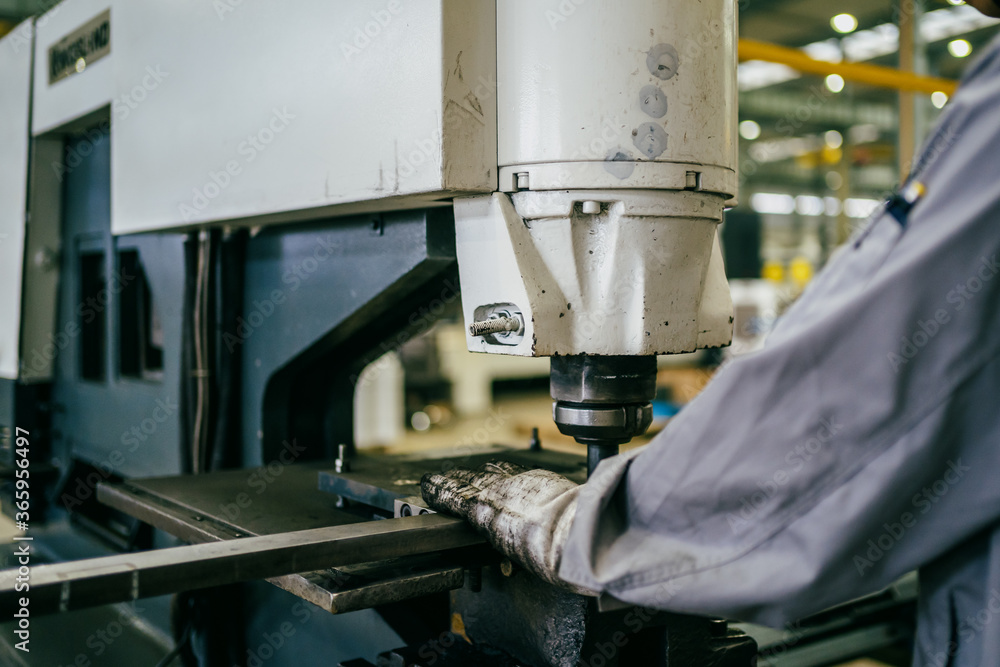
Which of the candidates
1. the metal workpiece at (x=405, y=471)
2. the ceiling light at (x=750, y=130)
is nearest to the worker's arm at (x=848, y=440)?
the metal workpiece at (x=405, y=471)

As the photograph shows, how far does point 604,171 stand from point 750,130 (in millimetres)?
8695

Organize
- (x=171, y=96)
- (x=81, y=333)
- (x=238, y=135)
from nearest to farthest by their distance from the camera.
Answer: (x=238, y=135)
(x=171, y=96)
(x=81, y=333)

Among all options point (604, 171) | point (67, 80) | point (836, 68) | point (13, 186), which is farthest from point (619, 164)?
point (836, 68)

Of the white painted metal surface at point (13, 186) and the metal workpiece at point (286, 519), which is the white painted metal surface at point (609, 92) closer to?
the metal workpiece at point (286, 519)

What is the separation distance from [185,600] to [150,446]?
35 centimetres

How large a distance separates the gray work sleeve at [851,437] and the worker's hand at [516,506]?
0.27ft

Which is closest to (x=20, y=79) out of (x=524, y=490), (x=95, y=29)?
(x=95, y=29)

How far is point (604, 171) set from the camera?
0.84 metres

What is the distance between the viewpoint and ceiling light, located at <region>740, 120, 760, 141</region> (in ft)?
28.4

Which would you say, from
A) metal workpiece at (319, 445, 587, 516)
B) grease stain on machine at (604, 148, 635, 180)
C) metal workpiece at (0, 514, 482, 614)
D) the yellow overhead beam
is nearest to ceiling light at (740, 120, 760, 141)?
the yellow overhead beam

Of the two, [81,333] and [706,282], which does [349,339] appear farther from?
[81,333]

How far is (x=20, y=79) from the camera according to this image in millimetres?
1784

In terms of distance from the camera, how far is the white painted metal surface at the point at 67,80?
148cm

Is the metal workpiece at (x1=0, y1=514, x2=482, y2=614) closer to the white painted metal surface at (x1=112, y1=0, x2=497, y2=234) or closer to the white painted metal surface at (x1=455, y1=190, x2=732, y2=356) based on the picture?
the white painted metal surface at (x1=455, y1=190, x2=732, y2=356)
